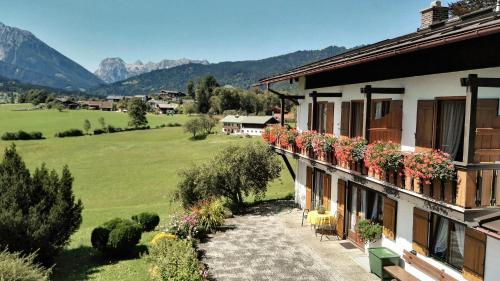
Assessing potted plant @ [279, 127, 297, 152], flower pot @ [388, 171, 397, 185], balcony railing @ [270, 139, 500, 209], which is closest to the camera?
balcony railing @ [270, 139, 500, 209]

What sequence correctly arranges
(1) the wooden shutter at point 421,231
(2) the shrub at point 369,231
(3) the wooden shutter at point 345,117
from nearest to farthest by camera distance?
(1) the wooden shutter at point 421,231 < (2) the shrub at point 369,231 < (3) the wooden shutter at point 345,117

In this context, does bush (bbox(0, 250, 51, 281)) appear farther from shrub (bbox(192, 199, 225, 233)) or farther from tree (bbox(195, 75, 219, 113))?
tree (bbox(195, 75, 219, 113))

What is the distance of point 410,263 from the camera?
11.7 metres

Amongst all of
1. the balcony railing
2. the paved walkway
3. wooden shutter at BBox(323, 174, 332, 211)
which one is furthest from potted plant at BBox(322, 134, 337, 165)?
the balcony railing

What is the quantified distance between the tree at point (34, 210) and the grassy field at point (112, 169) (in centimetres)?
127

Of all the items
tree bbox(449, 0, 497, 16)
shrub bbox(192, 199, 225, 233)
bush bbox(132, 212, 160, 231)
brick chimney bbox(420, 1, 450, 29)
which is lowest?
bush bbox(132, 212, 160, 231)

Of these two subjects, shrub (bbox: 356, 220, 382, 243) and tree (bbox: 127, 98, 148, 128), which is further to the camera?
tree (bbox: 127, 98, 148, 128)

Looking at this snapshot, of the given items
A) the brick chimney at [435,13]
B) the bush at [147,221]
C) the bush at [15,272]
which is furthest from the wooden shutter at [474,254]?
the bush at [147,221]

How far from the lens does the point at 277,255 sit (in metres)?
14.6

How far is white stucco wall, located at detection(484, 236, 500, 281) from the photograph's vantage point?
862cm

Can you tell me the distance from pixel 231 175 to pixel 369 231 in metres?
9.46

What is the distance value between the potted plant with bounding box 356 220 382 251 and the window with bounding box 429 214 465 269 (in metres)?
2.60

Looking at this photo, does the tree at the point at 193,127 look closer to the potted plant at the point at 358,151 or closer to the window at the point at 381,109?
the window at the point at 381,109

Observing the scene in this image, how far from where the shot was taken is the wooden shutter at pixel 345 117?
50.2ft
